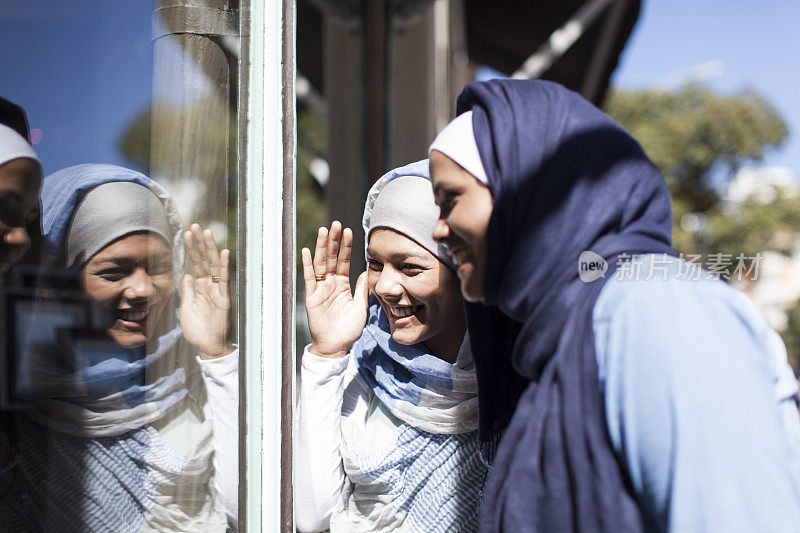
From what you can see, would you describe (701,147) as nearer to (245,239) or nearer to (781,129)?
(781,129)

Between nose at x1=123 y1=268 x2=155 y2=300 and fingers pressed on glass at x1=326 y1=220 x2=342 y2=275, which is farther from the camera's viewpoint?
fingers pressed on glass at x1=326 y1=220 x2=342 y2=275

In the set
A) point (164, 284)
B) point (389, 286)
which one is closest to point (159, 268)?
point (164, 284)

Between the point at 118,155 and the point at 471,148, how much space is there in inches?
22.4

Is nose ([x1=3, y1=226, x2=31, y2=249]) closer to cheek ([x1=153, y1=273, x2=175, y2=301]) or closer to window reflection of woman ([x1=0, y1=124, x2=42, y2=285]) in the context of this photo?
window reflection of woman ([x1=0, y1=124, x2=42, y2=285])

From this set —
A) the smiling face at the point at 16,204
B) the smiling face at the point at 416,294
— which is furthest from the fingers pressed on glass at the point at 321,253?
the smiling face at the point at 16,204

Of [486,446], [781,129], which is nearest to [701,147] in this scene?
[781,129]

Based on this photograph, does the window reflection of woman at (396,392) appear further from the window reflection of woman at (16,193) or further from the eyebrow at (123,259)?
the window reflection of woman at (16,193)

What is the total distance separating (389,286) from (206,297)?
377mm

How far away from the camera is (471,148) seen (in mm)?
1161

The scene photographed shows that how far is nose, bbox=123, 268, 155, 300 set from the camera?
3.73 feet

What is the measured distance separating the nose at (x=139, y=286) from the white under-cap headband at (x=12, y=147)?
0.22 m

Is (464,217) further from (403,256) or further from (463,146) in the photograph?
(403,256)

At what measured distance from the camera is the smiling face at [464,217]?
1132 mm

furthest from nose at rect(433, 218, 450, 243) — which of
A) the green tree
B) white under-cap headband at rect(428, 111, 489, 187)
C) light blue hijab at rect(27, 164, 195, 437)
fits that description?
the green tree
